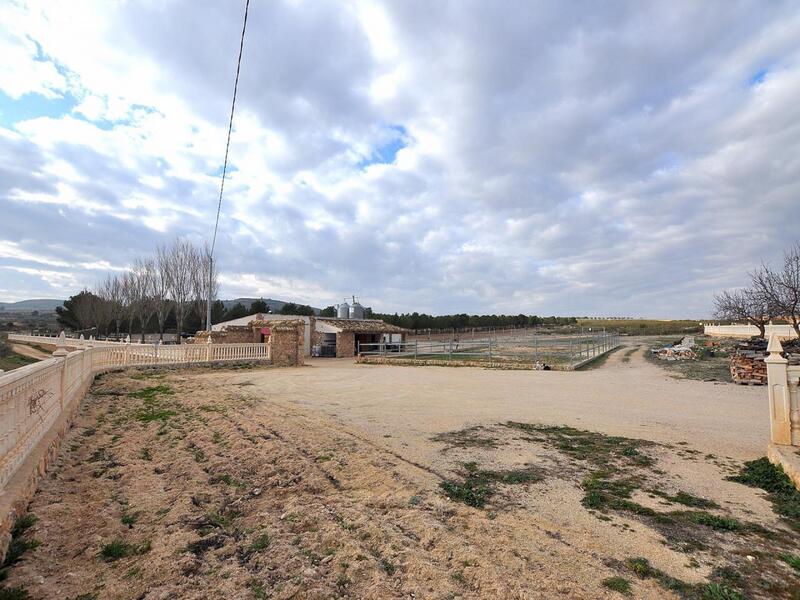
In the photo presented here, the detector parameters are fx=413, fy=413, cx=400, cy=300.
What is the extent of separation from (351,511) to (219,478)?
1.98 metres

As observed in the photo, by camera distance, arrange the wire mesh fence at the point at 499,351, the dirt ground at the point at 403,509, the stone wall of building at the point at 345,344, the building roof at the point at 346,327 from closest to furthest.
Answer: the dirt ground at the point at 403,509 → the wire mesh fence at the point at 499,351 → the stone wall of building at the point at 345,344 → the building roof at the point at 346,327

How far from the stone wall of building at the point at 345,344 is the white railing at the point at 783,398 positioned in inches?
1000

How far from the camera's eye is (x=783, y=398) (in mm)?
5020

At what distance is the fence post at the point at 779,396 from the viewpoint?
197 inches

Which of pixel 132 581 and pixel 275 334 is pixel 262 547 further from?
pixel 275 334

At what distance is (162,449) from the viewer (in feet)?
19.6

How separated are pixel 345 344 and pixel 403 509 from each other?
2596 cm

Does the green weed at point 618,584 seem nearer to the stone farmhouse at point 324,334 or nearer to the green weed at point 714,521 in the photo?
the green weed at point 714,521

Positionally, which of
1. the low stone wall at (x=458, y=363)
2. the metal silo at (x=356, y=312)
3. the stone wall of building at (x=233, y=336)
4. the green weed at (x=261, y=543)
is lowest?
the green weed at (x=261, y=543)

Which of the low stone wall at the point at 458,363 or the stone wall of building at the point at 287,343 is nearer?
the low stone wall at the point at 458,363

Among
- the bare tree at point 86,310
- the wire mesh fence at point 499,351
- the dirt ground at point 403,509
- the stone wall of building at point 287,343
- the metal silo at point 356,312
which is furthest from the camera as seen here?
the bare tree at point 86,310

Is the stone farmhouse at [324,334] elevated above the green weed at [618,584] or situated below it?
above

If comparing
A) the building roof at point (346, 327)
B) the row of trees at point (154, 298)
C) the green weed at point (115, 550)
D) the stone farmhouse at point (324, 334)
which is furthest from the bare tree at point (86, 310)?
the green weed at point (115, 550)

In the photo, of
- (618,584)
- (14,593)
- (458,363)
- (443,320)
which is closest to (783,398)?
(618,584)
